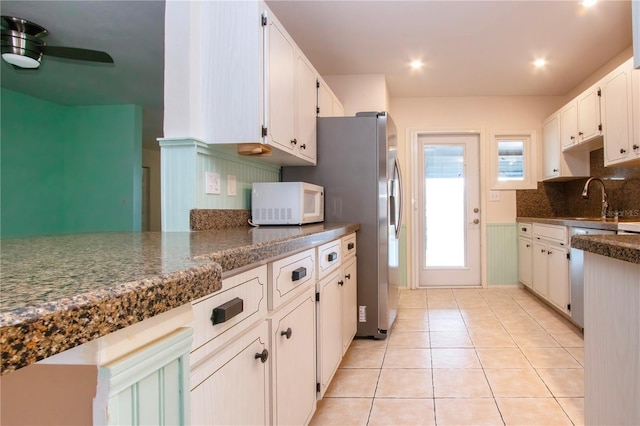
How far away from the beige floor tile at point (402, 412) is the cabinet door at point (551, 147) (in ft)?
10.7

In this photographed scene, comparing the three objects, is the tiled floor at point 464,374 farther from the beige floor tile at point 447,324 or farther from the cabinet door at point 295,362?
the cabinet door at point 295,362

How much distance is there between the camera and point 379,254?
284cm

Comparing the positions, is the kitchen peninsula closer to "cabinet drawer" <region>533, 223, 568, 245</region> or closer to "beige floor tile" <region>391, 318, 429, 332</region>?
"beige floor tile" <region>391, 318, 429, 332</region>

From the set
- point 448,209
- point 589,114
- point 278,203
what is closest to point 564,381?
point 278,203

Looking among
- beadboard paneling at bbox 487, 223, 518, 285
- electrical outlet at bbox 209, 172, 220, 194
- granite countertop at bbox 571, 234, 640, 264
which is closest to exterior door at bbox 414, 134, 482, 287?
beadboard paneling at bbox 487, 223, 518, 285

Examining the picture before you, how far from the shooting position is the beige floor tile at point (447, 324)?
3127mm

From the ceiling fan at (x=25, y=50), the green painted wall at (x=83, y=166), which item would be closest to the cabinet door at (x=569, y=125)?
the ceiling fan at (x=25, y=50)

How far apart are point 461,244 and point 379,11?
9.97 ft

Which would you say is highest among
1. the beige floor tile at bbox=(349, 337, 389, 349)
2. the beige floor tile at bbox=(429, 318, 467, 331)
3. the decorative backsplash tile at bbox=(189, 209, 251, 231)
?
the decorative backsplash tile at bbox=(189, 209, 251, 231)

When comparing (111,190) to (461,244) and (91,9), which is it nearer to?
(91,9)

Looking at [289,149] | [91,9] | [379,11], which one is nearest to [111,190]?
[91,9]

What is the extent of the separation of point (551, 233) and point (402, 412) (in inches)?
98.6

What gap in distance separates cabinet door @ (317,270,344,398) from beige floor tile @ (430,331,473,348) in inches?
38.6

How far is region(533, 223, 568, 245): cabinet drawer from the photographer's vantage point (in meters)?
3.21
